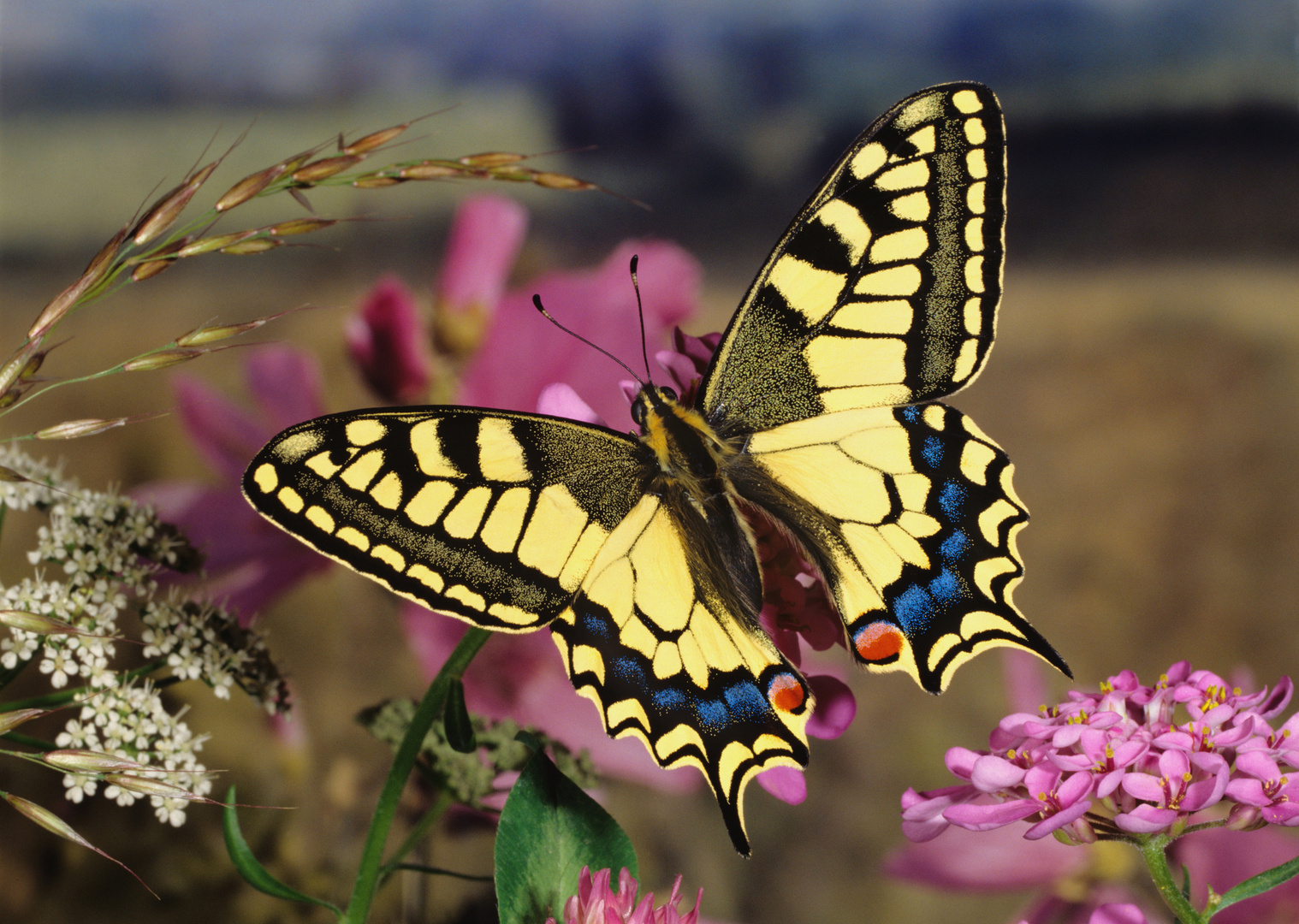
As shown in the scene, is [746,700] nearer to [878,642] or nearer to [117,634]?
[878,642]

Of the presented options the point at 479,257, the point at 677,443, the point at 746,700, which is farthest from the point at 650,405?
the point at 479,257

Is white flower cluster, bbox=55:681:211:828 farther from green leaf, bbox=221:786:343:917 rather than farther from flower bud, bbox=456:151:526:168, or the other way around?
flower bud, bbox=456:151:526:168

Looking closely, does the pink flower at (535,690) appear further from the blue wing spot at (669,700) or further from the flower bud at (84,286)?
the flower bud at (84,286)

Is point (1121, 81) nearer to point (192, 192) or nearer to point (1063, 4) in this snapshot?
point (1063, 4)

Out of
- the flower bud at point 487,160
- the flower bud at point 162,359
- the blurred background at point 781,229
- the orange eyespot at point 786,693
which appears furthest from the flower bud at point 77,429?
the blurred background at point 781,229

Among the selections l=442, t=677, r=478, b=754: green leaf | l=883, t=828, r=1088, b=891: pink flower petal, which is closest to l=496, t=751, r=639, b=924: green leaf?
l=442, t=677, r=478, b=754: green leaf

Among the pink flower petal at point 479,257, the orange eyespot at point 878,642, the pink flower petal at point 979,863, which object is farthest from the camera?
the pink flower petal at point 479,257
